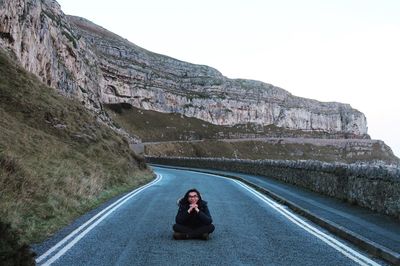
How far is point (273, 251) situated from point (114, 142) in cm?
2677

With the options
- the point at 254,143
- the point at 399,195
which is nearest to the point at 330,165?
the point at 399,195

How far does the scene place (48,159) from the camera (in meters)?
19.0

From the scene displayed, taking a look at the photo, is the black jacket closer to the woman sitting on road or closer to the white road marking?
the woman sitting on road

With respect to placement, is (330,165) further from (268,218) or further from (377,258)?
(377,258)

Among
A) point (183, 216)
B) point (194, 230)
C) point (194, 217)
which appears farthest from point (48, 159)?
point (194, 230)

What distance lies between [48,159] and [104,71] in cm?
11881

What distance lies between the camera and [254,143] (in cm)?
12150

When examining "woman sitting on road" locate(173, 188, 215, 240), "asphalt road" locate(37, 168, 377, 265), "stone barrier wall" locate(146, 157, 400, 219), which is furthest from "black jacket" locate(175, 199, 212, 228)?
"stone barrier wall" locate(146, 157, 400, 219)

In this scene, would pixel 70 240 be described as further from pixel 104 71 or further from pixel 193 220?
pixel 104 71

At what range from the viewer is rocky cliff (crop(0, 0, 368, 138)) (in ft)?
153

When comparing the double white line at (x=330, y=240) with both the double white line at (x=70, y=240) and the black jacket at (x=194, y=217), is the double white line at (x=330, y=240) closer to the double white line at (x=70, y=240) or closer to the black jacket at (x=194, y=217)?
the black jacket at (x=194, y=217)

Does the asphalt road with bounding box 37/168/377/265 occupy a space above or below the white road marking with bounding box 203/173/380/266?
below

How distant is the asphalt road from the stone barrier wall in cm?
242

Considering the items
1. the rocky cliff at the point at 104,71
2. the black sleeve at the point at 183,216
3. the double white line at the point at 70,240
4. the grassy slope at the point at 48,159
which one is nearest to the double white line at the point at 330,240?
the black sleeve at the point at 183,216
